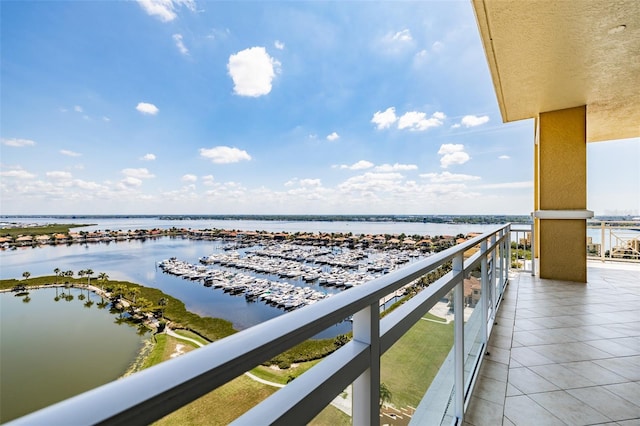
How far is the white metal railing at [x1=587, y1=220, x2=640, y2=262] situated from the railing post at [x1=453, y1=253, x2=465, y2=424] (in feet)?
21.9

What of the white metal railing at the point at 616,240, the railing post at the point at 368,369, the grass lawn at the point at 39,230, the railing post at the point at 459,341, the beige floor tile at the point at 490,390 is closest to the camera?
the railing post at the point at 368,369

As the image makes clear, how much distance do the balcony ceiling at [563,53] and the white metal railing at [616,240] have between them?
252 cm

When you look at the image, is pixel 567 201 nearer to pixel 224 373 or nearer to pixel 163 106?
pixel 224 373

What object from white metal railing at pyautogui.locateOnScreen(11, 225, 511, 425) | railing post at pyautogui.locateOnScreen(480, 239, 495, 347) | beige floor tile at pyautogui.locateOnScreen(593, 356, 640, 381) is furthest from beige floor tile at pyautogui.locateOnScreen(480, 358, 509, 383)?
white metal railing at pyautogui.locateOnScreen(11, 225, 511, 425)

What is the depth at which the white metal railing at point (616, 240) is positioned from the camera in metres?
6.20

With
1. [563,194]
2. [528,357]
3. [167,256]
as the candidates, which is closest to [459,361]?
[528,357]

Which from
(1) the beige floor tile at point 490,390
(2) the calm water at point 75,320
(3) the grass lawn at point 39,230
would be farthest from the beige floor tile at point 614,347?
(3) the grass lawn at point 39,230

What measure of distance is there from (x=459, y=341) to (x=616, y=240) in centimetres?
756

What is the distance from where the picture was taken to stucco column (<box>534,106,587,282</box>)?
4.70 metres

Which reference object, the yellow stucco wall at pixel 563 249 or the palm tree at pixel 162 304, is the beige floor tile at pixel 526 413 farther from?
the palm tree at pixel 162 304

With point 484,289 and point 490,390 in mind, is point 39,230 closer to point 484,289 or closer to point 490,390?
point 484,289

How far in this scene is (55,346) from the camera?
13805 millimetres

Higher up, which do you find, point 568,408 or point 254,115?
point 254,115

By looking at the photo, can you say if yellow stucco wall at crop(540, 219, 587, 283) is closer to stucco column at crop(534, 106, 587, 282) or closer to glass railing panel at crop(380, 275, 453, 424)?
stucco column at crop(534, 106, 587, 282)
